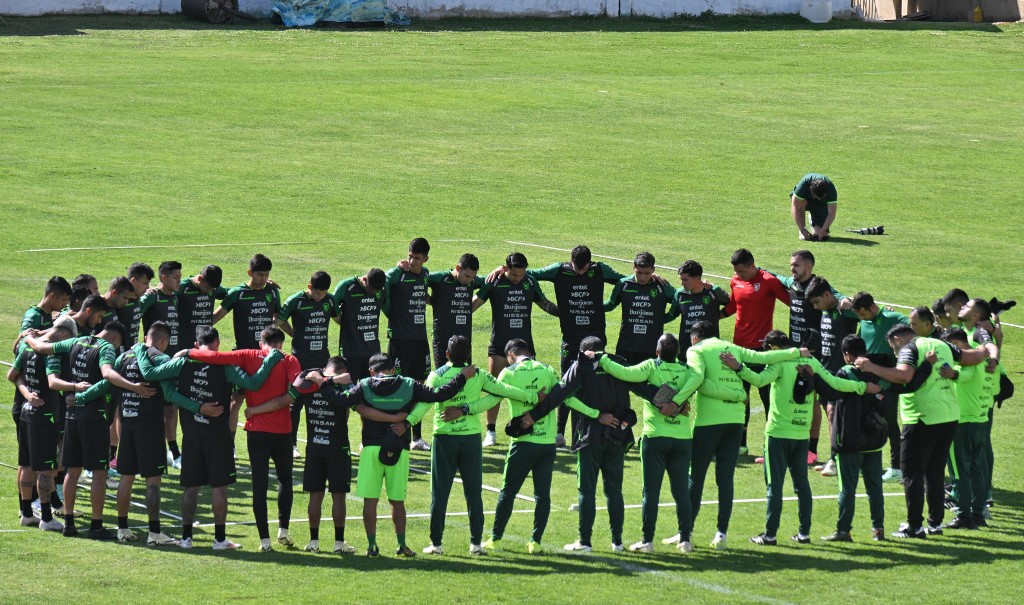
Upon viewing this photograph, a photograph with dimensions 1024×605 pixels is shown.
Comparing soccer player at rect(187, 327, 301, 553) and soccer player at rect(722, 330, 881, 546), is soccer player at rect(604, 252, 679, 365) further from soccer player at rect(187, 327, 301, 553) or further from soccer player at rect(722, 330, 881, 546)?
soccer player at rect(187, 327, 301, 553)

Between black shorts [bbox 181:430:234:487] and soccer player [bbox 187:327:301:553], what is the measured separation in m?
0.24

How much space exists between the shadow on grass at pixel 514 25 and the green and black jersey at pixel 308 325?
3488 cm

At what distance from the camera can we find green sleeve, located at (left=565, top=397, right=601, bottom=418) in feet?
46.3

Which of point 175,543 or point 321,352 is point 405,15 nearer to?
point 321,352

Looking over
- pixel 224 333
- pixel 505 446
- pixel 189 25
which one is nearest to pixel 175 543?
pixel 505 446

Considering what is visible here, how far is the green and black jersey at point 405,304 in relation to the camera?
60.5 ft

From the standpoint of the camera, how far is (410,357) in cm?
1859

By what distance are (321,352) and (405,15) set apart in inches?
1499

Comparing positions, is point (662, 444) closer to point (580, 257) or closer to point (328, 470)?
point (328, 470)

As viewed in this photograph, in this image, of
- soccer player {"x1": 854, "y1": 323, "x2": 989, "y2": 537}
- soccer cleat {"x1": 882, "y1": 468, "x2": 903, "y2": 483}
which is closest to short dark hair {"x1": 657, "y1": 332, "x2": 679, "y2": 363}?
soccer player {"x1": 854, "y1": 323, "x2": 989, "y2": 537}

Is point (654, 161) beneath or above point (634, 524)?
above

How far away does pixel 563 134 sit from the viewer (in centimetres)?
4006

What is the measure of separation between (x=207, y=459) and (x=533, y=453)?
313cm

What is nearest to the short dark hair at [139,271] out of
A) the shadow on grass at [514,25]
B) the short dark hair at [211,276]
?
the short dark hair at [211,276]
